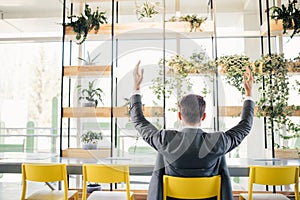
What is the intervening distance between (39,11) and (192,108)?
4.57 meters

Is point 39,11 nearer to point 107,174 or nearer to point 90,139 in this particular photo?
point 90,139

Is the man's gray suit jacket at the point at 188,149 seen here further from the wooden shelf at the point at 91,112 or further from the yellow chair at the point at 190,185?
the wooden shelf at the point at 91,112

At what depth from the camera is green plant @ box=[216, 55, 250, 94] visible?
3.10m

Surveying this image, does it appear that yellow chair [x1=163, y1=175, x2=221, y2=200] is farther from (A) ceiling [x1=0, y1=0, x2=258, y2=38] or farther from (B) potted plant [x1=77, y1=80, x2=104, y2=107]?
(A) ceiling [x1=0, y1=0, x2=258, y2=38]

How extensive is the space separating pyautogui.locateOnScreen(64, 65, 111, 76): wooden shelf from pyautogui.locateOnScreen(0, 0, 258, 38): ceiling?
4.21 feet

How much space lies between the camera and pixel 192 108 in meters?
1.38

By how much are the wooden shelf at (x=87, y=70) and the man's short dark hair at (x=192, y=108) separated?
1.97 m

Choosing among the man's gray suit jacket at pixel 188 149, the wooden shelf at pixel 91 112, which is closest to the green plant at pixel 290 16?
the wooden shelf at pixel 91 112

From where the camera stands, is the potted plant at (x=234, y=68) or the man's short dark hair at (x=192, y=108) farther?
the potted plant at (x=234, y=68)

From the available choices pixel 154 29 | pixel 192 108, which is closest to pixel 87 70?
pixel 154 29

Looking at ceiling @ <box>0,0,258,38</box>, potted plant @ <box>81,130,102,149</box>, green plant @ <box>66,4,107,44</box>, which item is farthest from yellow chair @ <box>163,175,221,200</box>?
ceiling @ <box>0,0,258,38</box>

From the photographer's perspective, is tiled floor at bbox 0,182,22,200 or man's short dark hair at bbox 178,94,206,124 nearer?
man's short dark hair at bbox 178,94,206,124

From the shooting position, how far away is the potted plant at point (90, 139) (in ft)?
10.2

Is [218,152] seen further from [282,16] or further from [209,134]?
[282,16]
